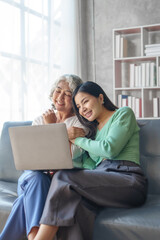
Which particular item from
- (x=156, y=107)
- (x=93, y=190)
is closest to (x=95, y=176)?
(x=93, y=190)

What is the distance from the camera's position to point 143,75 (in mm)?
4262

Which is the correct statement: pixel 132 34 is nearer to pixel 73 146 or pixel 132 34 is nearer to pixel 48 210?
pixel 73 146

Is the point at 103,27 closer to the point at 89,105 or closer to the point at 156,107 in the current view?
the point at 156,107

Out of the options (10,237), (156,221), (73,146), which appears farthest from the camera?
(73,146)

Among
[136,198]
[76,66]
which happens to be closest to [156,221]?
[136,198]

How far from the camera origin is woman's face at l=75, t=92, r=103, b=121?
2115 mm

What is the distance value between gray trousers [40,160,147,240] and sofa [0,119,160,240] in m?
0.05

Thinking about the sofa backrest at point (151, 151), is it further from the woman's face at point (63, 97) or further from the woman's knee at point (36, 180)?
the woman's knee at point (36, 180)

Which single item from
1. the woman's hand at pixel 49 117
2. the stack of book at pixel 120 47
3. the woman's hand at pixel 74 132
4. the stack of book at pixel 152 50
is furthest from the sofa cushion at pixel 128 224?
the stack of book at pixel 120 47

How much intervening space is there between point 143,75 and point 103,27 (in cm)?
98

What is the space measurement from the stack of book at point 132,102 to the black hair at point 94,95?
217 cm

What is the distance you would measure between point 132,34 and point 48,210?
3.48 meters

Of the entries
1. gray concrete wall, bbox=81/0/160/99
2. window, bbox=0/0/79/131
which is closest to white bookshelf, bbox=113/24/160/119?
gray concrete wall, bbox=81/0/160/99

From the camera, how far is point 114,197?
1.74 meters
